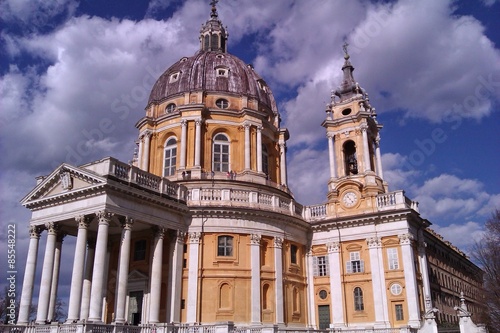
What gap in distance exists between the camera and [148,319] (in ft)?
86.5

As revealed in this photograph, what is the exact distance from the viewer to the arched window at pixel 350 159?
122ft

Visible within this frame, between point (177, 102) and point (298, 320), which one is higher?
point (177, 102)

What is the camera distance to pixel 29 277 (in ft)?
84.4

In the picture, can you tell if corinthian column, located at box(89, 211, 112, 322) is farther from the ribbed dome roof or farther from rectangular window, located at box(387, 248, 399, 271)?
rectangular window, located at box(387, 248, 399, 271)

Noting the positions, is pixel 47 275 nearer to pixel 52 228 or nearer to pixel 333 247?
pixel 52 228

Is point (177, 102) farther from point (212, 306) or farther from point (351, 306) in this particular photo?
point (351, 306)

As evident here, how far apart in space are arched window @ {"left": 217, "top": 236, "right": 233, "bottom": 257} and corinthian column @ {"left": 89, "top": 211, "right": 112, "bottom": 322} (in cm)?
776

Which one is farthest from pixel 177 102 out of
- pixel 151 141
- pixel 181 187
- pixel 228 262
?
pixel 228 262

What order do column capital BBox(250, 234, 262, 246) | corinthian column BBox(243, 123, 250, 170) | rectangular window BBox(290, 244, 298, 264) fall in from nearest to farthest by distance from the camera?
column capital BBox(250, 234, 262, 246) → rectangular window BBox(290, 244, 298, 264) → corinthian column BBox(243, 123, 250, 170)

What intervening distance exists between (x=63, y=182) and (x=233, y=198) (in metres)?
10.2

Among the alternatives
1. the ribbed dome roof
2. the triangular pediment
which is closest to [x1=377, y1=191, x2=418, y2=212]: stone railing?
the ribbed dome roof

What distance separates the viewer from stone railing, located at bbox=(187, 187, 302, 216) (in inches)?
1190

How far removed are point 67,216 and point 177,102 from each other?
15136 millimetres

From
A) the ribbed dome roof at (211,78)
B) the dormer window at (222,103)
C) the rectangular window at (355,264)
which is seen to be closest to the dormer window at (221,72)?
the ribbed dome roof at (211,78)
